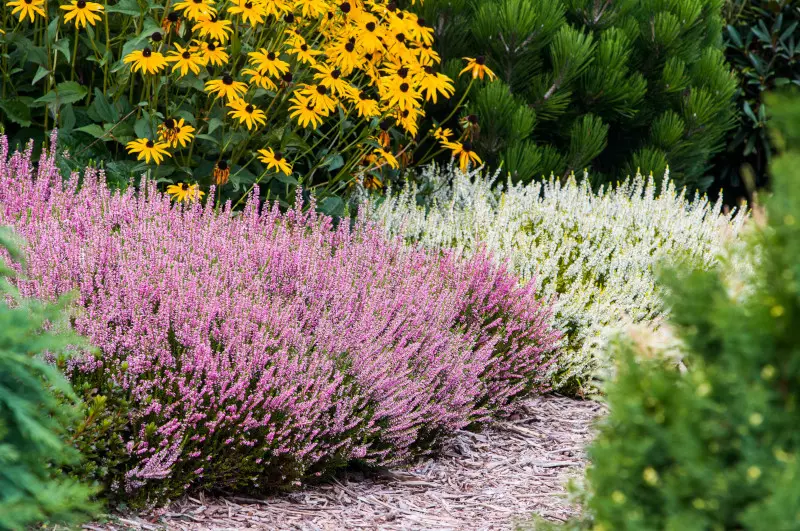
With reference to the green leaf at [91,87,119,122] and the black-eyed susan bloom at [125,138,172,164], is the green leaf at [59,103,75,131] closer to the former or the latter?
the green leaf at [91,87,119,122]

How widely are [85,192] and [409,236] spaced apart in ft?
6.63

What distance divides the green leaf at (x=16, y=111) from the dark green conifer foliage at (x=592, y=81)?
2.84 metres

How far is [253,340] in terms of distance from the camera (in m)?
3.08

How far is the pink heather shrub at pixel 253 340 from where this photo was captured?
2832 mm

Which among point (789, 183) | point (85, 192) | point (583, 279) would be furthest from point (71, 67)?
point (789, 183)

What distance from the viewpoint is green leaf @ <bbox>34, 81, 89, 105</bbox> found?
4766 millimetres

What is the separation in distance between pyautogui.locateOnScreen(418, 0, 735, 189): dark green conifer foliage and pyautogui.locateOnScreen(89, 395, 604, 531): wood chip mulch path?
2.59 meters

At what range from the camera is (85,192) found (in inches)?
156

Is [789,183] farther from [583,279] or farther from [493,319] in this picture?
[583,279]

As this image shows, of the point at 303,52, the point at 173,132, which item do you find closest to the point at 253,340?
the point at 173,132

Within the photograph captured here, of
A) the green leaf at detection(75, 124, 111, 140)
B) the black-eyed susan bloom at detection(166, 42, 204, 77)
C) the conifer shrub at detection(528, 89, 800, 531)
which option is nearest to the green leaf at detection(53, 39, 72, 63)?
the green leaf at detection(75, 124, 111, 140)

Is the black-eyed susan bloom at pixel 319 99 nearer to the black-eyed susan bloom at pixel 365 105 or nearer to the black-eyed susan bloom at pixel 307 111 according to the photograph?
the black-eyed susan bloom at pixel 307 111

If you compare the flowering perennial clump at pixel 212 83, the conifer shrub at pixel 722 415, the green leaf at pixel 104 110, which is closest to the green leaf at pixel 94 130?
the flowering perennial clump at pixel 212 83

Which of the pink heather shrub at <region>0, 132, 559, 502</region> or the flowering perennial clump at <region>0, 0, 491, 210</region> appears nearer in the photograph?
the pink heather shrub at <region>0, 132, 559, 502</region>
